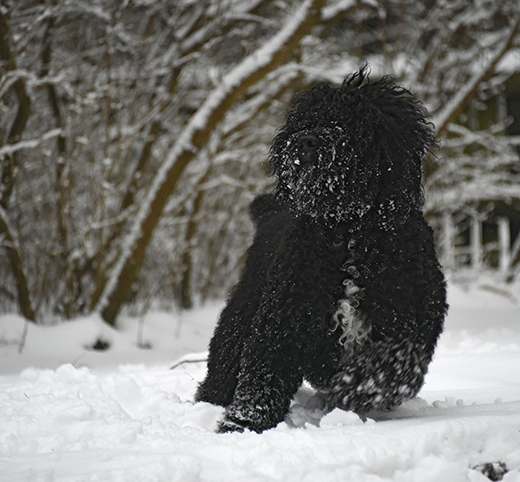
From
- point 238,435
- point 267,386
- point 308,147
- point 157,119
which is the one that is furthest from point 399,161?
point 157,119

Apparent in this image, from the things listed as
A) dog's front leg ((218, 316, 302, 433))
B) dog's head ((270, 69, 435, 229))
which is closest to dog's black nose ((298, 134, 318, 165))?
dog's head ((270, 69, 435, 229))

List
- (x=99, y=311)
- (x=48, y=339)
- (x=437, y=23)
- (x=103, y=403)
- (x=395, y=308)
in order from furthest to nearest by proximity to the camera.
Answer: (x=437, y=23) → (x=99, y=311) → (x=48, y=339) → (x=103, y=403) → (x=395, y=308)

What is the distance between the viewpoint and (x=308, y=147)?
244 centimetres

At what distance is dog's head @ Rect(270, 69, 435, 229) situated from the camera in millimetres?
2398

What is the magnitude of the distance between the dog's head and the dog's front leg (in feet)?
1.88

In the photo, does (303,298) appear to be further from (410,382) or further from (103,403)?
(103,403)

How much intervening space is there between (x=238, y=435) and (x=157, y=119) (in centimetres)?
513

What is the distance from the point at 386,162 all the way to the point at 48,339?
4.22 meters

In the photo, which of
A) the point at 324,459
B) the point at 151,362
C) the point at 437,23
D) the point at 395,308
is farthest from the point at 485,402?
the point at 437,23

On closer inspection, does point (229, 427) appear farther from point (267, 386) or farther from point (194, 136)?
point (194, 136)

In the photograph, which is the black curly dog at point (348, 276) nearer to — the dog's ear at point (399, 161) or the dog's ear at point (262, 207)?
the dog's ear at point (399, 161)

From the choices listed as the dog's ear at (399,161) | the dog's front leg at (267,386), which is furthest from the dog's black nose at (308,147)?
the dog's front leg at (267,386)

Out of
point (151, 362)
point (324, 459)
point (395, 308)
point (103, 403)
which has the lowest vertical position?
point (151, 362)

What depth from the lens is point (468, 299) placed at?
8.35 m
